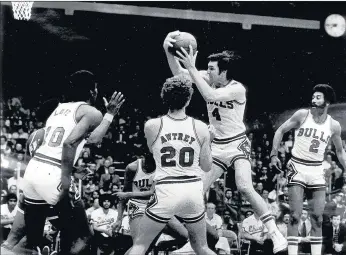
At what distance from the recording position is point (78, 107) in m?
6.21

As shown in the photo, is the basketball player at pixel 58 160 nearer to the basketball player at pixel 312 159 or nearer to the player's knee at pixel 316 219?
the basketball player at pixel 312 159

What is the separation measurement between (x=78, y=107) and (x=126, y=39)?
14329 millimetres

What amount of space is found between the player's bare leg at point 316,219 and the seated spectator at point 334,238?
5.13m

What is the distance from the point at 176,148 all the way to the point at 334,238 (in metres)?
8.91

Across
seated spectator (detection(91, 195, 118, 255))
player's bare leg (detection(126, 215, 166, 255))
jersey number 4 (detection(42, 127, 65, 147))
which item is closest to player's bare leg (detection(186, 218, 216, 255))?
player's bare leg (detection(126, 215, 166, 255))

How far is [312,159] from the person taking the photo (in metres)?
8.27

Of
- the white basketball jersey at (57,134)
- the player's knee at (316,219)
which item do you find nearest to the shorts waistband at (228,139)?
the player's knee at (316,219)

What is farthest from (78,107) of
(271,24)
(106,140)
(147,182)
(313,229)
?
(271,24)

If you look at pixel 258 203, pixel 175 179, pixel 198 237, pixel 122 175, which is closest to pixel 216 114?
pixel 258 203

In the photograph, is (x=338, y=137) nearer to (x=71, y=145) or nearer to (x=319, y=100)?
(x=319, y=100)

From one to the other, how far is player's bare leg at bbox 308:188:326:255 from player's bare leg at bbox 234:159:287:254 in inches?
53.1

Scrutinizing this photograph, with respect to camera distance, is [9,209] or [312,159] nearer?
[312,159]

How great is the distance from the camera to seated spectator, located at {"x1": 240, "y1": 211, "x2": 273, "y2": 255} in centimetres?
1248

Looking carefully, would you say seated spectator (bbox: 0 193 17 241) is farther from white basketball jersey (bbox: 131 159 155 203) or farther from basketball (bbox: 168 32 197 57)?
basketball (bbox: 168 32 197 57)
